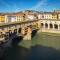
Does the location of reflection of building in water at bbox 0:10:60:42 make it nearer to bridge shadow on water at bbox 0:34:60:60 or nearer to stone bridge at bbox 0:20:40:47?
stone bridge at bbox 0:20:40:47

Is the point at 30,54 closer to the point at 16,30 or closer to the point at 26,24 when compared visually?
the point at 26,24

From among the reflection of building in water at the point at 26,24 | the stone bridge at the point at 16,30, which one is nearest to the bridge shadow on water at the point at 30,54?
the stone bridge at the point at 16,30

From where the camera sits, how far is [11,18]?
61.2m

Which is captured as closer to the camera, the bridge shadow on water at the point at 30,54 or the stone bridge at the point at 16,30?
the bridge shadow on water at the point at 30,54

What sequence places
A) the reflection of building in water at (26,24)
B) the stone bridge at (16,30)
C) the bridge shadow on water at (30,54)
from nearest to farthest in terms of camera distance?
the bridge shadow on water at (30,54)
the stone bridge at (16,30)
the reflection of building in water at (26,24)

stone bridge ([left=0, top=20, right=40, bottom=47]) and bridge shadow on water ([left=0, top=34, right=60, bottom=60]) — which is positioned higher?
stone bridge ([left=0, top=20, right=40, bottom=47])

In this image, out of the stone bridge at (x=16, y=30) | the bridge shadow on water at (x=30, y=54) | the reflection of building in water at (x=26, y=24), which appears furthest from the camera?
the reflection of building in water at (x=26, y=24)

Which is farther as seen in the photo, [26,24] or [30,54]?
[26,24]

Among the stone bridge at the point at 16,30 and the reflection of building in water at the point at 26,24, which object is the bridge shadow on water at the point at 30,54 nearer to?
the stone bridge at the point at 16,30

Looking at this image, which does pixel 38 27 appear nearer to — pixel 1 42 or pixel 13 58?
pixel 1 42

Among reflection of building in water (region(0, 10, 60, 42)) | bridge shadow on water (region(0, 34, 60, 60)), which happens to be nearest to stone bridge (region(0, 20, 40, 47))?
reflection of building in water (region(0, 10, 60, 42))

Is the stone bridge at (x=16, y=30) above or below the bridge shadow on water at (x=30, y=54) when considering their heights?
above

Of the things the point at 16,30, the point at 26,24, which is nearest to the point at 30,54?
the point at 26,24

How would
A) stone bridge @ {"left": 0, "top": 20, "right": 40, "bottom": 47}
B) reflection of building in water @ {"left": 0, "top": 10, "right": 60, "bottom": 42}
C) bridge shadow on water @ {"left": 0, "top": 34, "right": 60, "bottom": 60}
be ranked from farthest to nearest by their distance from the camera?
1. reflection of building in water @ {"left": 0, "top": 10, "right": 60, "bottom": 42}
2. stone bridge @ {"left": 0, "top": 20, "right": 40, "bottom": 47}
3. bridge shadow on water @ {"left": 0, "top": 34, "right": 60, "bottom": 60}
